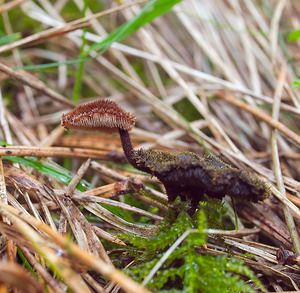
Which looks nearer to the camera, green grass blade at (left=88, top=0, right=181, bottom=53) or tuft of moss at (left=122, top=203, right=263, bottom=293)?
tuft of moss at (left=122, top=203, right=263, bottom=293)

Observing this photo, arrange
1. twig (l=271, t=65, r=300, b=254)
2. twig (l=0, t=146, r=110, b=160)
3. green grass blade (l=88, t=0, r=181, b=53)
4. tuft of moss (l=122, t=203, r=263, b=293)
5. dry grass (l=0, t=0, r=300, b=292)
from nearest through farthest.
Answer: tuft of moss (l=122, t=203, r=263, b=293) < dry grass (l=0, t=0, r=300, b=292) < twig (l=271, t=65, r=300, b=254) < twig (l=0, t=146, r=110, b=160) < green grass blade (l=88, t=0, r=181, b=53)

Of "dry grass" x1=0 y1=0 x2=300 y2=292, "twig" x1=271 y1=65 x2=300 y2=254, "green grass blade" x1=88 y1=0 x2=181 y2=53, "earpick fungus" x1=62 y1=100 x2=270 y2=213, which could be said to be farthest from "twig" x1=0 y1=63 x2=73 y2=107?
"twig" x1=271 y1=65 x2=300 y2=254

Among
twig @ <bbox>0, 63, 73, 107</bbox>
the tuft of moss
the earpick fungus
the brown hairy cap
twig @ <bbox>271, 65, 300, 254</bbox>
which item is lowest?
twig @ <bbox>271, 65, 300, 254</bbox>

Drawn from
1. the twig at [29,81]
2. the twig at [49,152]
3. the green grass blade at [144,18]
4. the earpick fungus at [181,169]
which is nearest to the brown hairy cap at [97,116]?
the earpick fungus at [181,169]

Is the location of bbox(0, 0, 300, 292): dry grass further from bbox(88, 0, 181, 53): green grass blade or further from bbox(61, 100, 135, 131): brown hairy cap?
bbox(61, 100, 135, 131): brown hairy cap

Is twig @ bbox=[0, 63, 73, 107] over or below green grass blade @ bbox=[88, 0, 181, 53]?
over

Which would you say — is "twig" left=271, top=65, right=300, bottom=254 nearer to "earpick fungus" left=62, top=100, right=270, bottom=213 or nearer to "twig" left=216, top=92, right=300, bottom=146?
"twig" left=216, top=92, right=300, bottom=146

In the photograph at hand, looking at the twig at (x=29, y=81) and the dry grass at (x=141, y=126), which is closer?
the dry grass at (x=141, y=126)

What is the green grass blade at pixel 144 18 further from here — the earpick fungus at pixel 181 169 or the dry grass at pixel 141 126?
the earpick fungus at pixel 181 169

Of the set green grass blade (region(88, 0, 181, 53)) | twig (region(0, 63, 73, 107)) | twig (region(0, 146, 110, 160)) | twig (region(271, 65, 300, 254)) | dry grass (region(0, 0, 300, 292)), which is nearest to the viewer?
dry grass (region(0, 0, 300, 292))
